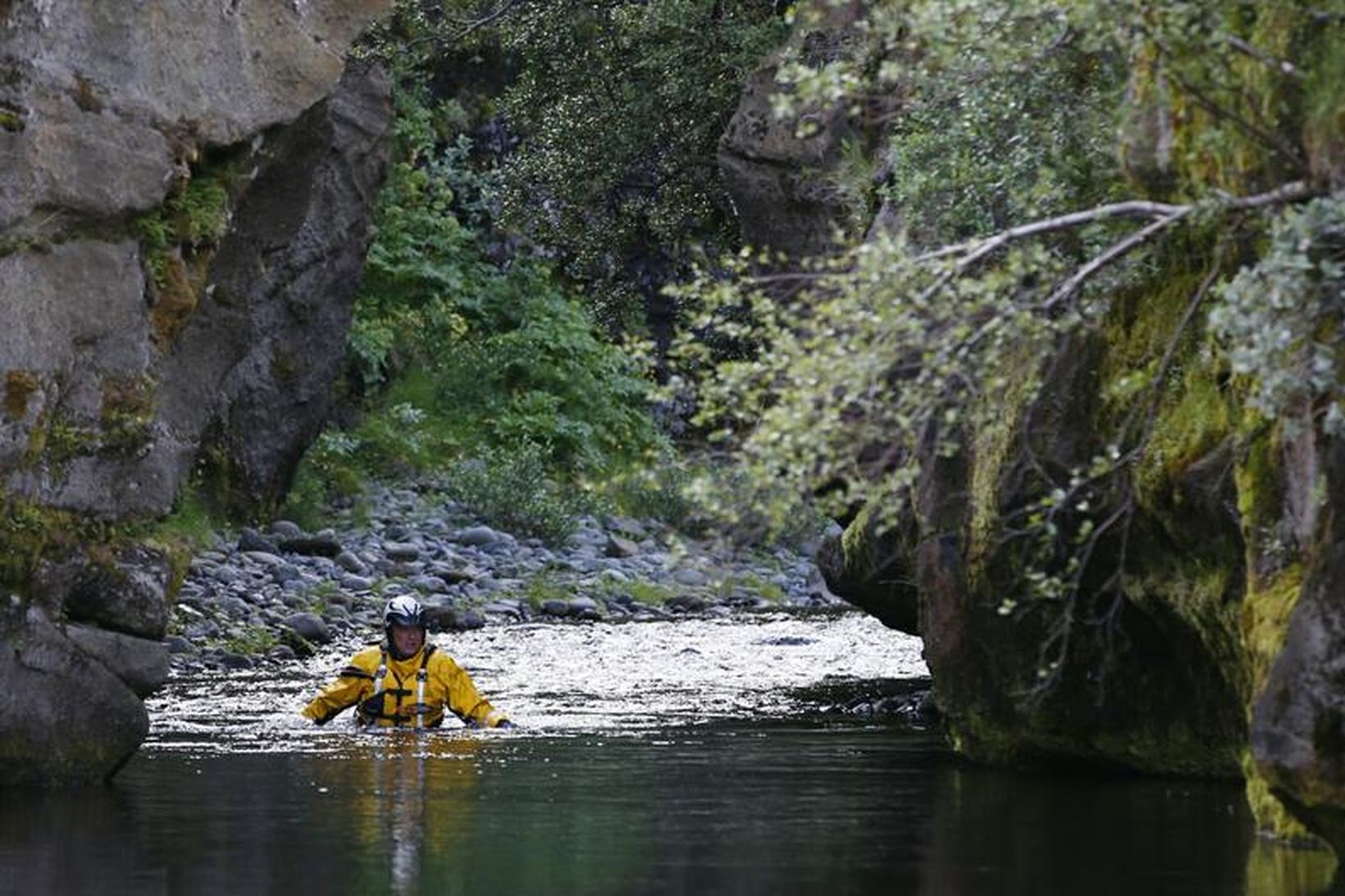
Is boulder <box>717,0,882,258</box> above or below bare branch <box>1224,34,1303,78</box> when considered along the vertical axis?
above

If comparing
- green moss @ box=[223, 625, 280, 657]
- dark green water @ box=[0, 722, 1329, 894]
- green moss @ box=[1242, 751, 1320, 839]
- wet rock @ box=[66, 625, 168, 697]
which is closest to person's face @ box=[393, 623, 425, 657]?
dark green water @ box=[0, 722, 1329, 894]

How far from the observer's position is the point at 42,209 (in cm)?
1388

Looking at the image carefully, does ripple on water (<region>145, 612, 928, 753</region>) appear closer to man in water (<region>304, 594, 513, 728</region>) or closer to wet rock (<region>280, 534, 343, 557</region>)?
man in water (<region>304, 594, 513, 728</region>)

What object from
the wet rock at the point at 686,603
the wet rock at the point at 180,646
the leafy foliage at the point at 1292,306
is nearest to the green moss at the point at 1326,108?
the leafy foliage at the point at 1292,306

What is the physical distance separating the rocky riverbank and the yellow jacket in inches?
204

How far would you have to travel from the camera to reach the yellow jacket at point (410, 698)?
17547 mm

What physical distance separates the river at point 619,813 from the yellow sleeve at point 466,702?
0.19 meters

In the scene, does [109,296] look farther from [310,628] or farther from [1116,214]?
[310,628]

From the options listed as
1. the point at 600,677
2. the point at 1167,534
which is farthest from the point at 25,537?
the point at 600,677

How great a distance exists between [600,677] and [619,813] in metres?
9.50

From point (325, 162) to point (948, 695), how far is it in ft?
54.5

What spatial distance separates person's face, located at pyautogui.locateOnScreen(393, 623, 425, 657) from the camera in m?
17.3

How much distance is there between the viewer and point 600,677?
2227 centimetres

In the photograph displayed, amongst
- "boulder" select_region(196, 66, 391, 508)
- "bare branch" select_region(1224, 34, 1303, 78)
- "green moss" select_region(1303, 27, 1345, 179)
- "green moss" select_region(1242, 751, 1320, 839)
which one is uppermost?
"boulder" select_region(196, 66, 391, 508)
